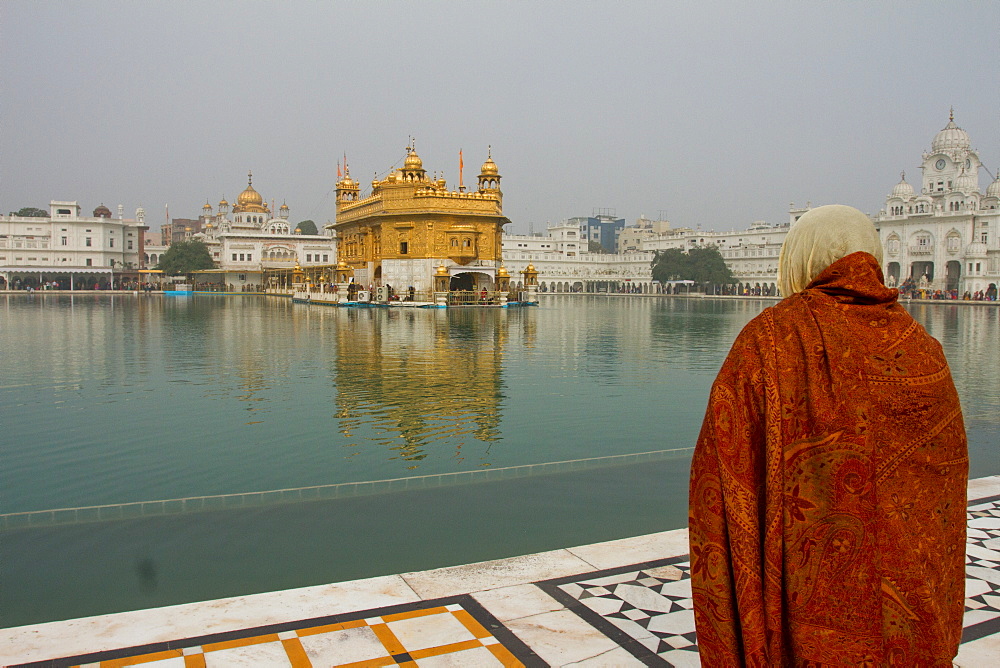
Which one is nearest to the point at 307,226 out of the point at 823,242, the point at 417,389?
the point at 417,389

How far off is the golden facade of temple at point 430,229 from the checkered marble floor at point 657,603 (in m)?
34.1

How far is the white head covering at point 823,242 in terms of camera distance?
6.03 feet

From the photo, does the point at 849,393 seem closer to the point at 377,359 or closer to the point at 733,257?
the point at 377,359

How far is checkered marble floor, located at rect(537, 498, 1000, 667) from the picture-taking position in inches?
118

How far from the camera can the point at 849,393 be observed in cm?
167

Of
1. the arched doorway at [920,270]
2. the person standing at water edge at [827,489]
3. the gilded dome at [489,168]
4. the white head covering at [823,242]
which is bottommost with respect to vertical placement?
the person standing at water edge at [827,489]

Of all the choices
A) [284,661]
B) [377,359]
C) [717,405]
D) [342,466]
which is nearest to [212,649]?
[284,661]

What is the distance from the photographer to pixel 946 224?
59.1 metres

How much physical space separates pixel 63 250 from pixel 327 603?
72435 millimetres

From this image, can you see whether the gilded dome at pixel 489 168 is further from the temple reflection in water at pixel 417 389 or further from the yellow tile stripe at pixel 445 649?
the yellow tile stripe at pixel 445 649

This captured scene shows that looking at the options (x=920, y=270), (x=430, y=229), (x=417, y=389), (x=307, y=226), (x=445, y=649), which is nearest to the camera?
(x=445, y=649)

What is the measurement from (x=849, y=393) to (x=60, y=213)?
7714 centimetres

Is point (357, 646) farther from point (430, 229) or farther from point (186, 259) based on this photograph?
point (186, 259)

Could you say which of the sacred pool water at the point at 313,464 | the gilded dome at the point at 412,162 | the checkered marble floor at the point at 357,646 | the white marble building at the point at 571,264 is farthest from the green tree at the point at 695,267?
the checkered marble floor at the point at 357,646
